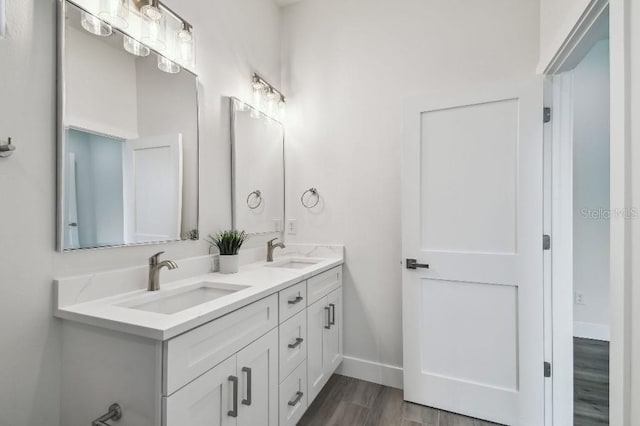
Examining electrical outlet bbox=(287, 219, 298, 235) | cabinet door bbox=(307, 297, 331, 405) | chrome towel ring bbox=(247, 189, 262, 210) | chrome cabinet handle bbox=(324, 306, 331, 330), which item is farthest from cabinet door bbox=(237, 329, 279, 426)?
electrical outlet bbox=(287, 219, 298, 235)

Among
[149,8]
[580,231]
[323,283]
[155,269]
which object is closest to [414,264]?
[323,283]

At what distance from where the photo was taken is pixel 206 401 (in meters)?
1.04

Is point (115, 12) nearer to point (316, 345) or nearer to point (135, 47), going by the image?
point (135, 47)

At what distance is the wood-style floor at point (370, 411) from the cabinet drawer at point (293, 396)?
0.74ft

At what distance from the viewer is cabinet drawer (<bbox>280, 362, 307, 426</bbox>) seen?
1470mm

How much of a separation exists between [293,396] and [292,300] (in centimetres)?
50

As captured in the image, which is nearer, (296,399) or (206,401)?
(206,401)

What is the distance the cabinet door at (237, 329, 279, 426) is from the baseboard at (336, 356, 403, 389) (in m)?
1.01

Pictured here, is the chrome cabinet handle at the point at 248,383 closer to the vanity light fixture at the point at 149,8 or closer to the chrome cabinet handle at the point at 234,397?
the chrome cabinet handle at the point at 234,397

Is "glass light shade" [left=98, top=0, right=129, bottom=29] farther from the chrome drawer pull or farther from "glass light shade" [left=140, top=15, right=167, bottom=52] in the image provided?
the chrome drawer pull

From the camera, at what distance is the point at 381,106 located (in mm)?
2240

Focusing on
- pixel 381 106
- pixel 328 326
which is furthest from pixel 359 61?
pixel 328 326

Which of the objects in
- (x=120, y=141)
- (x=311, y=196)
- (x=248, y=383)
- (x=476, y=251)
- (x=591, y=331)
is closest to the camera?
(x=248, y=383)

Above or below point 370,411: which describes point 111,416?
above
